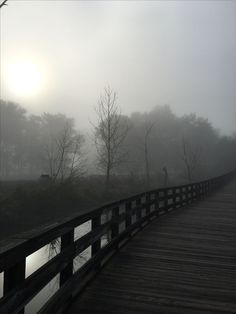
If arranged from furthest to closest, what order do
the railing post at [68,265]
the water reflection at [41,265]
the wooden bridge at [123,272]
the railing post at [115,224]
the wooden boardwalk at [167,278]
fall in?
the water reflection at [41,265], the railing post at [115,224], the wooden boardwalk at [167,278], the railing post at [68,265], the wooden bridge at [123,272]

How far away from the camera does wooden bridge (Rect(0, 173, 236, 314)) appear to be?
4188mm

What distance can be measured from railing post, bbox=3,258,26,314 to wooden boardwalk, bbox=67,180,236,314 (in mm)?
1587

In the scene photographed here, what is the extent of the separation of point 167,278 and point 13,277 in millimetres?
3805

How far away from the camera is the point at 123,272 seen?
24.2 feet

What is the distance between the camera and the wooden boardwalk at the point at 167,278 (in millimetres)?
5664

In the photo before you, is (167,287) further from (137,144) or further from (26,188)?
(137,144)

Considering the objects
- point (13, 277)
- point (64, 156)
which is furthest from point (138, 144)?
point (13, 277)

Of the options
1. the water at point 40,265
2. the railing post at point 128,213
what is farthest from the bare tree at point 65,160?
the railing post at point 128,213

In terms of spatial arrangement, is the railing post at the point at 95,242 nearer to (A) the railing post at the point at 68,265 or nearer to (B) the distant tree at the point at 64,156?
(A) the railing post at the point at 68,265

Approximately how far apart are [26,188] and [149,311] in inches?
1047

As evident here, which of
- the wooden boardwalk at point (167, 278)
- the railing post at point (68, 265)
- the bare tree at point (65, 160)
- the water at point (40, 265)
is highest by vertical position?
the bare tree at point (65, 160)

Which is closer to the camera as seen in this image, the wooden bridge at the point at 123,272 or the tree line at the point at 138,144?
the wooden bridge at the point at 123,272

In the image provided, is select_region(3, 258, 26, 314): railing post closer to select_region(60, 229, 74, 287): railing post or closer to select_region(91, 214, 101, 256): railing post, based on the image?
select_region(60, 229, 74, 287): railing post

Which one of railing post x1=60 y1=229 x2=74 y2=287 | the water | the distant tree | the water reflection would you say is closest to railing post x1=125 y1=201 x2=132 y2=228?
the water reflection
